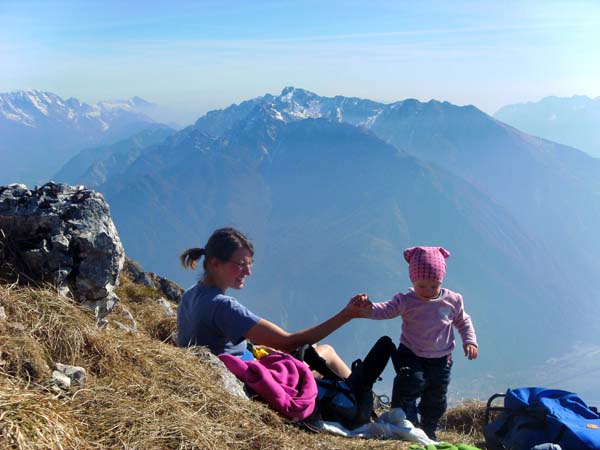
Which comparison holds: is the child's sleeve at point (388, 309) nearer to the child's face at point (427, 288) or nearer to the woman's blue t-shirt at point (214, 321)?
the child's face at point (427, 288)

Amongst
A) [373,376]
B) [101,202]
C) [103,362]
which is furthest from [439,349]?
[101,202]

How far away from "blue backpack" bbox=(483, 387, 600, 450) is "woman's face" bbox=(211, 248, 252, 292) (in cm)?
409

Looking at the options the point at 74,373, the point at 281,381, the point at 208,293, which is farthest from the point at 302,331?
the point at 74,373

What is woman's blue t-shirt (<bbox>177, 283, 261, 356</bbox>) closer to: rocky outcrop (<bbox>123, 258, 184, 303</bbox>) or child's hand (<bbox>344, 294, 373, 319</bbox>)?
child's hand (<bbox>344, 294, 373, 319</bbox>)

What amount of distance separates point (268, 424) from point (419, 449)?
1614 mm

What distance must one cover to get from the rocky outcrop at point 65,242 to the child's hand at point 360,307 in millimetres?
3213

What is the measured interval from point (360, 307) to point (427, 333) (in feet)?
3.99

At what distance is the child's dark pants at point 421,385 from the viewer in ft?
24.5

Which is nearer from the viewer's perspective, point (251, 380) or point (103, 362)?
point (103, 362)

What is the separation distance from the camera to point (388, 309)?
7.55 metres

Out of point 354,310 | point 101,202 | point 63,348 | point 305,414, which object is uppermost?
point 101,202

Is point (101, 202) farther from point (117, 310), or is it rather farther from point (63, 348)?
point (117, 310)

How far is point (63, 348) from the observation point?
547cm

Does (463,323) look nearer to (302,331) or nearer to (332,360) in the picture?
(332,360)
